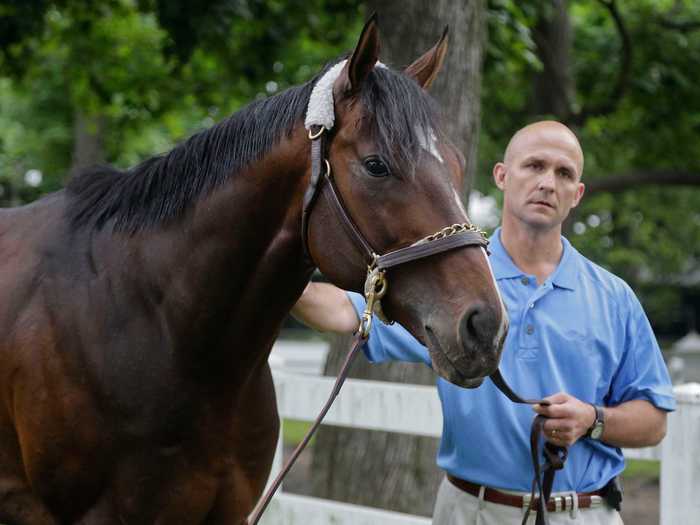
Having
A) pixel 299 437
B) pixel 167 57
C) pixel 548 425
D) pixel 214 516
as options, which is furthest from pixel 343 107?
pixel 299 437

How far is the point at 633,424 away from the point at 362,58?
4.51 ft

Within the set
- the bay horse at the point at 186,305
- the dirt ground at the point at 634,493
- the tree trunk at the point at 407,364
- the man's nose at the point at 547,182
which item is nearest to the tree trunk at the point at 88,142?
the dirt ground at the point at 634,493

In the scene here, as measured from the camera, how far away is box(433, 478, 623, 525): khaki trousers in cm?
283

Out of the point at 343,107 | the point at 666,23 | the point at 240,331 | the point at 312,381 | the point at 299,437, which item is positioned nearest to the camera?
the point at 343,107

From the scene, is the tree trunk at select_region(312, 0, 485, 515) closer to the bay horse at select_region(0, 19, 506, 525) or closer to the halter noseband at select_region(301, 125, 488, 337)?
the bay horse at select_region(0, 19, 506, 525)

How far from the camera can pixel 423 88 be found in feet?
8.69

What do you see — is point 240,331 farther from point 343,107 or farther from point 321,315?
point 343,107

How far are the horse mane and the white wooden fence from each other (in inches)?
75.8

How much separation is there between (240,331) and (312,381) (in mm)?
2306

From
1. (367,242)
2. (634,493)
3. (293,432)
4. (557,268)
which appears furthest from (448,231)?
(293,432)

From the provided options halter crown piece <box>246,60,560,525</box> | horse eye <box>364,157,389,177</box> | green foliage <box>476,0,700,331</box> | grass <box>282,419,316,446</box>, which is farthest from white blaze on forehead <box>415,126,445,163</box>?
grass <box>282,419,316,446</box>

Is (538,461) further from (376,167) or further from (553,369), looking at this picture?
(376,167)

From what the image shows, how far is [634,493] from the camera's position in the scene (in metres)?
9.61

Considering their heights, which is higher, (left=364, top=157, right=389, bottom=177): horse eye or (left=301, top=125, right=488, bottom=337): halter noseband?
(left=364, top=157, right=389, bottom=177): horse eye
